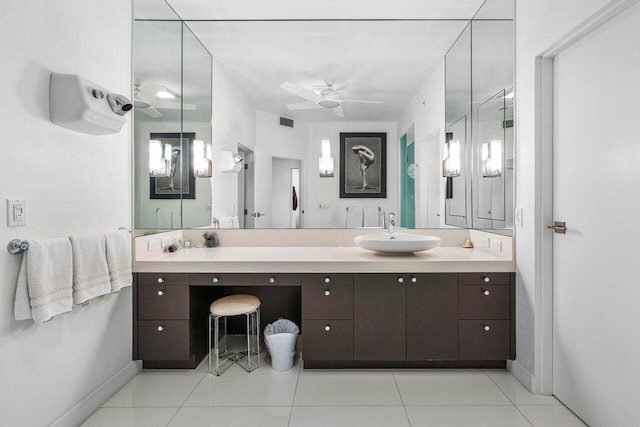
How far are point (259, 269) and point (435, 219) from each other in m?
1.47

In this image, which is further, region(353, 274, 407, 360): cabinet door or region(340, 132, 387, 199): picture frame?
region(340, 132, 387, 199): picture frame

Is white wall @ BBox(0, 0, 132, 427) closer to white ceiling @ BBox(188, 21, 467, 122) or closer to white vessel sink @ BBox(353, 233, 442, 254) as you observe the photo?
white ceiling @ BBox(188, 21, 467, 122)

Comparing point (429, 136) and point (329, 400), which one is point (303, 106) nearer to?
point (429, 136)

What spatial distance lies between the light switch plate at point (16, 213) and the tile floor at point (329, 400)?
1157 mm

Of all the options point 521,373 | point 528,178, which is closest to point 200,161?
point 528,178

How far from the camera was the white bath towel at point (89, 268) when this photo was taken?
1775mm

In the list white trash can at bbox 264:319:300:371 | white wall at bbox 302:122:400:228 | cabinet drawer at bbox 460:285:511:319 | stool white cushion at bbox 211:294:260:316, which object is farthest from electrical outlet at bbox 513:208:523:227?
stool white cushion at bbox 211:294:260:316

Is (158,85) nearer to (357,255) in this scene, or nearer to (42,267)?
(42,267)

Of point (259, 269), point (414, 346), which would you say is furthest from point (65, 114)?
point (414, 346)

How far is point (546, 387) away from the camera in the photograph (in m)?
2.12

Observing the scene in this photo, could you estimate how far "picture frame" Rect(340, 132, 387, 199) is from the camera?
279 cm

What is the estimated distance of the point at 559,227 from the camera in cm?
199

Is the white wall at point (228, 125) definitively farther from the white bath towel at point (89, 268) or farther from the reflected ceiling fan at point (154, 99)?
the white bath towel at point (89, 268)

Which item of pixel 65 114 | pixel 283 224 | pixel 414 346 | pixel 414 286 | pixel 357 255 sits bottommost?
pixel 414 346
